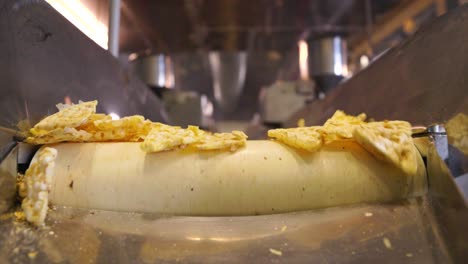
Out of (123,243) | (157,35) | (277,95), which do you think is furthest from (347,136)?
(157,35)

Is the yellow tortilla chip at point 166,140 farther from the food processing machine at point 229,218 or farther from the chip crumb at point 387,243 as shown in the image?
the chip crumb at point 387,243

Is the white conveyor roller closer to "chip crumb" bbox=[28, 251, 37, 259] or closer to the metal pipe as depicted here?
"chip crumb" bbox=[28, 251, 37, 259]

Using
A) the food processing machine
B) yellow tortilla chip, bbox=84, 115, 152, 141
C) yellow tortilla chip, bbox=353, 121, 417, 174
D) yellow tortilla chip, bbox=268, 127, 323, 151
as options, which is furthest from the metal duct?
yellow tortilla chip, bbox=353, 121, 417, 174

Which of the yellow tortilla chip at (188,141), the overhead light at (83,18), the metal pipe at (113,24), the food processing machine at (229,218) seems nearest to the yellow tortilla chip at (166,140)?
the yellow tortilla chip at (188,141)

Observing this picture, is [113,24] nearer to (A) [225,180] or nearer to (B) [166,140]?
(B) [166,140]

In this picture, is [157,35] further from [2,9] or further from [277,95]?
[2,9]
